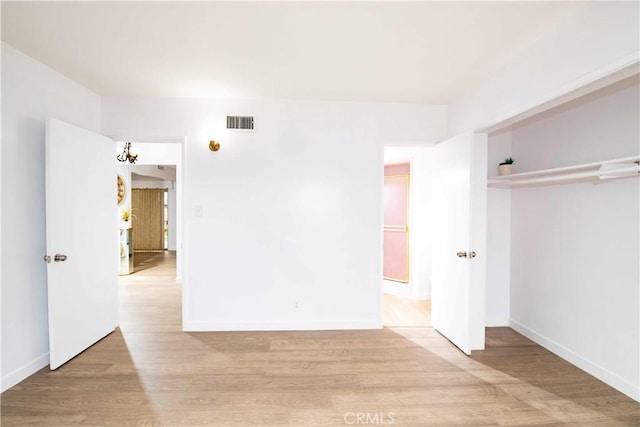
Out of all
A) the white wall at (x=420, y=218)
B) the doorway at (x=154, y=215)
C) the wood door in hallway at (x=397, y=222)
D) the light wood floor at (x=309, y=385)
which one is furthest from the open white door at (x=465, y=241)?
the doorway at (x=154, y=215)

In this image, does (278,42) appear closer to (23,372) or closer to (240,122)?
(240,122)

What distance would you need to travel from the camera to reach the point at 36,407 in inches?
75.5

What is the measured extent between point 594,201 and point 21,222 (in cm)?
465

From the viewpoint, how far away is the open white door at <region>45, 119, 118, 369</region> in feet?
7.64

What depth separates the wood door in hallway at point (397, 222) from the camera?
15.1 feet

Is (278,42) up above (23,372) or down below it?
above

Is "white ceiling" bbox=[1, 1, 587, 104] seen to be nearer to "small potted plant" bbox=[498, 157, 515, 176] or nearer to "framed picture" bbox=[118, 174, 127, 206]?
"small potted plant" bbox=[498, 157, 515, 176]

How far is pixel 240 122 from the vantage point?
308 centimetres

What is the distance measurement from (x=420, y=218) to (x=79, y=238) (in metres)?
4.18

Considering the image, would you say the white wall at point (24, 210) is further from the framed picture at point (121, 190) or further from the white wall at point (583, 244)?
the white wall at point (583, 244)

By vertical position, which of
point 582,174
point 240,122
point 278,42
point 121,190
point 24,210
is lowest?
point 24,210

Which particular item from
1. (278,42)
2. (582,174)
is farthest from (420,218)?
(278,42)

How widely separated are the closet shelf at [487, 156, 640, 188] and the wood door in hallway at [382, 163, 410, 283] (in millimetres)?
1614

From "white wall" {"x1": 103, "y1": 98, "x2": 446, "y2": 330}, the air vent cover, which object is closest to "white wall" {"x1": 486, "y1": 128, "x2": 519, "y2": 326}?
"white wall" {"x1": 103, "y1": 98, "x2": 446, "y2": 330}
